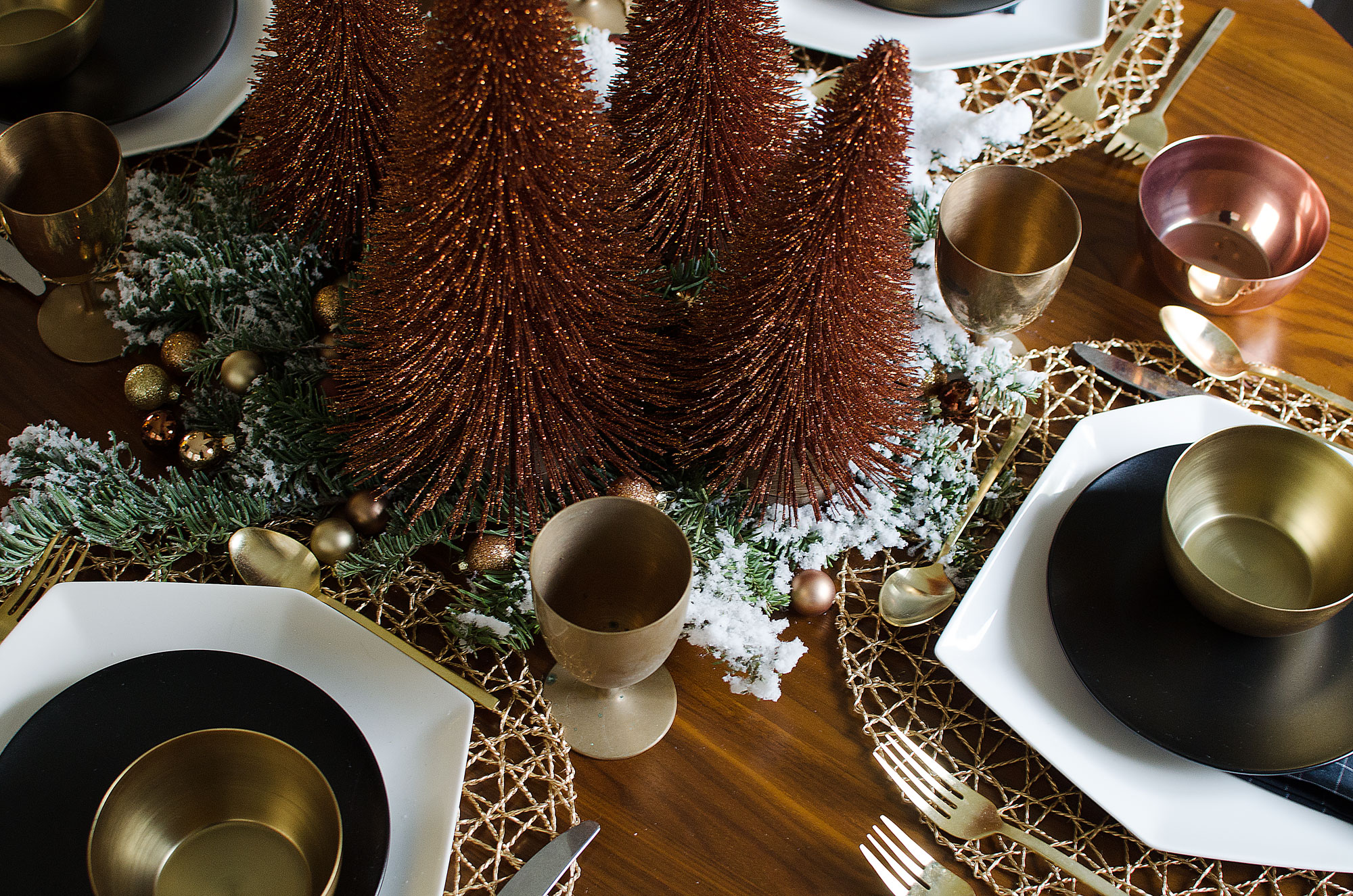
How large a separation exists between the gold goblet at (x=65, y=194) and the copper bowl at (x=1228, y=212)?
0.72 meters

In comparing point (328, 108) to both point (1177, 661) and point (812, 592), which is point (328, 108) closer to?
point (812, 592)

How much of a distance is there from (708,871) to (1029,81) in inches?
28.3

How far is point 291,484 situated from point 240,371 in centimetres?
9

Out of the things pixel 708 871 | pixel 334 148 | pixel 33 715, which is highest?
pixel 334 148

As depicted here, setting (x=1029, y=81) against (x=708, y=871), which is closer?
(x=708, y=871)

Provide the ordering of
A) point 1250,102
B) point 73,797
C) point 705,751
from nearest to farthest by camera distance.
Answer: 1. point 73,797
2. point 705,751
3. point 1250,102

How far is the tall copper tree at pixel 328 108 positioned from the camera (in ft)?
1.89

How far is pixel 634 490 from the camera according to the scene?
22.5 inches

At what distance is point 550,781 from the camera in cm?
53

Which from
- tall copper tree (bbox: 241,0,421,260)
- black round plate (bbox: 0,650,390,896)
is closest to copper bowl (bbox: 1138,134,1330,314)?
tall copper tree (bbox: 241,0,421,260)

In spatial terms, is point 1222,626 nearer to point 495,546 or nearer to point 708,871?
point 708,871

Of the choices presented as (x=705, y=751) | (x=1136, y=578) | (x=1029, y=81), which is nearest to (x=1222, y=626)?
(x=1136, y=578)

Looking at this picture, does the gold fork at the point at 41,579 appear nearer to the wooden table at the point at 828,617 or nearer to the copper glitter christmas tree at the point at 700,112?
the wooden table at the point at 828,617

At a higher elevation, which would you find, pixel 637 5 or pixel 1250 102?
pixel 637 5
